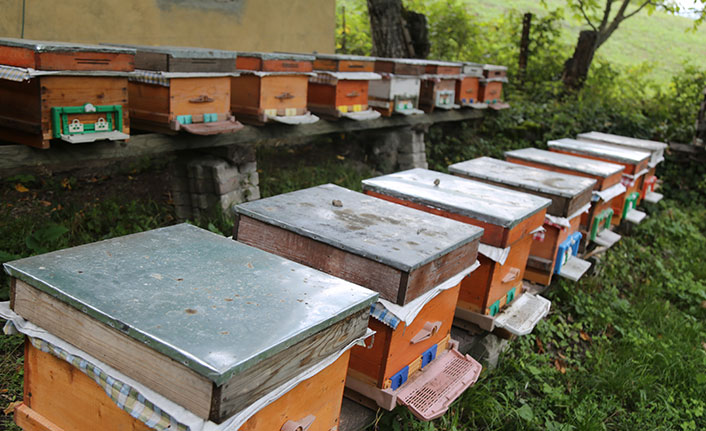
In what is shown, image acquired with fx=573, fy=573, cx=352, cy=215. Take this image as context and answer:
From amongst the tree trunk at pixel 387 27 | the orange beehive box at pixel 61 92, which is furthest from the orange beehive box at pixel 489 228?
the tree trunk at pixel 387 27

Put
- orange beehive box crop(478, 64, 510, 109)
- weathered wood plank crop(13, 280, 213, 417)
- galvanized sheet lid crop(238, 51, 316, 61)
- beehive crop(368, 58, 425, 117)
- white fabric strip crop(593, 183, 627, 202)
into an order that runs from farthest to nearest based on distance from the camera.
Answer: orange beehive box crop(478, 64, 510, 109) → beehive crop(368, 58, 425, 117) → white fabric strip crop(593, 183, 627, 202) → galvanized sheet lid crop(238, 51, 316, 61) → weathered wood plank crop(13, 280, 213, 417)

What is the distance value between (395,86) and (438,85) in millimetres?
864

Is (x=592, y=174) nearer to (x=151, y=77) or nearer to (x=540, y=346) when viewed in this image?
(x=540, y=346)

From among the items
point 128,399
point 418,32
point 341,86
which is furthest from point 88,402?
point 418,32

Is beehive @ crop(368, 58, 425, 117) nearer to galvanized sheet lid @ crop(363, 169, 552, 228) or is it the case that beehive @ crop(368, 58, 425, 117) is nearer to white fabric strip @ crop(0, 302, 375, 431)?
galvanized sheet lid @ crop(363, 169, 552, 228)

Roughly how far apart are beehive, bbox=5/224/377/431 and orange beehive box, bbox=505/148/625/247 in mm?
3190

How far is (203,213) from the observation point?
4.45 metres

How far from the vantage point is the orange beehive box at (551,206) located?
12.1 ft

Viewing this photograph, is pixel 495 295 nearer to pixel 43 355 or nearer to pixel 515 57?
pixel 43 355

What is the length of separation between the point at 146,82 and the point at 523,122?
5.82 meters

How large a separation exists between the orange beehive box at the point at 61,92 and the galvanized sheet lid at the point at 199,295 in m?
1.37

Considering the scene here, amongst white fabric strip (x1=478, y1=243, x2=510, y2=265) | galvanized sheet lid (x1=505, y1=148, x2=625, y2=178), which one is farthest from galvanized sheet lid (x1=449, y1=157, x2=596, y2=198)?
white fabric strip (x1=478, y1=243, x2=510, y2=265)

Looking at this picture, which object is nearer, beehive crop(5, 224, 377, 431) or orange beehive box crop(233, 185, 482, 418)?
beehive crop(5, 224, 377, 431)

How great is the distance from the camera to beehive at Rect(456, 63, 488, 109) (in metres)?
6.73
